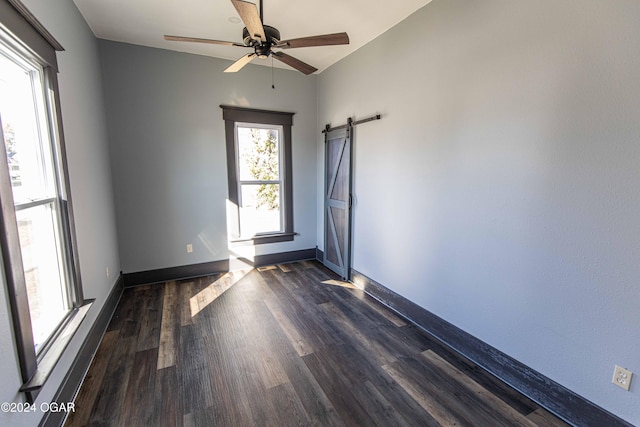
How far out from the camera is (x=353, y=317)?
9.78ft

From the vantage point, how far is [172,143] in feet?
12.2

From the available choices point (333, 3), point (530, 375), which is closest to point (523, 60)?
point (333, 3)

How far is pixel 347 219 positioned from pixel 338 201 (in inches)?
14.0

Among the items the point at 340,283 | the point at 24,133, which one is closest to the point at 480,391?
the point at 340,283

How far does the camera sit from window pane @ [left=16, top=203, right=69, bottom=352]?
5.44 ft

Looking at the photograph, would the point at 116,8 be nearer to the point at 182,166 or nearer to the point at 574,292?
the point at 182,166

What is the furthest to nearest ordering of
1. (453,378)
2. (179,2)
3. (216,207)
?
(216,207) → (179,2) → (453,378)

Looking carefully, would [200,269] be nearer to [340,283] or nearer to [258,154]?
[258,154]

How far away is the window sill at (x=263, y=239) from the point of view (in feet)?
14.0

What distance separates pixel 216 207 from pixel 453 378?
339 cm

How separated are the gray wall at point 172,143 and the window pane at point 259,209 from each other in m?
0.30

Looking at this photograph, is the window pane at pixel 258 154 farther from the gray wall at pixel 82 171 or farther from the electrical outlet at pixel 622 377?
the electrical outlet at pixel 622 377

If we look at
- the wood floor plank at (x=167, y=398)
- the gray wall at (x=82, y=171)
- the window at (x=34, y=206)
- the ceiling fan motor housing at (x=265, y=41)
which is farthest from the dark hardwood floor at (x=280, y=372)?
the ceiling fan motor housing at (x=265, y=41)

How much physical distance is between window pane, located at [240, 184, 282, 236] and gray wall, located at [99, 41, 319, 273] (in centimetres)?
30
